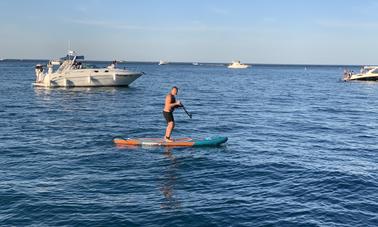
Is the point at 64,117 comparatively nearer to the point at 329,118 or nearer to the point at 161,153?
the point at 161,153

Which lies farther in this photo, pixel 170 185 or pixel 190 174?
pixel 190 174

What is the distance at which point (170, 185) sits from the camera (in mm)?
12852

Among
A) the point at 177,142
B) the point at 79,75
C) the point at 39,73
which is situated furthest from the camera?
the point at 39,73

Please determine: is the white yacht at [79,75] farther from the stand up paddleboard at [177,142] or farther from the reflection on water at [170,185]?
the reflection on water at [170,185]

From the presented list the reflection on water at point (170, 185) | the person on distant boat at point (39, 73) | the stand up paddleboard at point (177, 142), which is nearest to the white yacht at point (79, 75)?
the person on distant boat at point (39, 73)

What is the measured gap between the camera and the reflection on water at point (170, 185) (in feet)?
36.6

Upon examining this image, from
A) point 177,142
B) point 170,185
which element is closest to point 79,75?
point 177,142

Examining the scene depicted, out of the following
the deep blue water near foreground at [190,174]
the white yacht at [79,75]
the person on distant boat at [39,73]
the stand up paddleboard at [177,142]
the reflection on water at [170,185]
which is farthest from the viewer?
the person on distant boat at [39,73]

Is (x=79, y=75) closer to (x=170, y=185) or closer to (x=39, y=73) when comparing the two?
(x=39, y=73)

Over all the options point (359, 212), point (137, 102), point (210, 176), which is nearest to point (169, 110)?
point (210, 176)

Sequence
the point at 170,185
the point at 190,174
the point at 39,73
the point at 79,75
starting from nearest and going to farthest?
the point at 170,185
the point at 190,174
the point at 79,75
the point at 39,73

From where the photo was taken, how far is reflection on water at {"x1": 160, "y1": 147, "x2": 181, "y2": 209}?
36.6ft

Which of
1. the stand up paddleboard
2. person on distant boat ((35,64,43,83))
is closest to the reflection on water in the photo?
the stand up paddleboard

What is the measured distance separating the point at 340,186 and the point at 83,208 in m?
7.10
